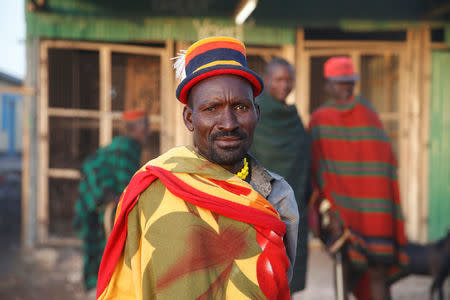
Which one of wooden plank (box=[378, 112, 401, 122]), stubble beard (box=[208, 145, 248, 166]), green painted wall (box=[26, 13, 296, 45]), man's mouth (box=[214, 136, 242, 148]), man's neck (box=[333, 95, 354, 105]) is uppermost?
green painted wall (box=[26, 13, 296, 45])

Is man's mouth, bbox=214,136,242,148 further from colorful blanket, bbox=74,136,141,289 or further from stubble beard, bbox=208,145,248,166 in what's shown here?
colorful blanket, bbox=74,136,141,289

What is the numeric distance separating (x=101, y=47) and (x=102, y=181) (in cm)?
240

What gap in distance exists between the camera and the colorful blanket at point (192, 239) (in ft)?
3.96

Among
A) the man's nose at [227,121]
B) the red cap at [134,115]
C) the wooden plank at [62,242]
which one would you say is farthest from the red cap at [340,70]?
the wooden plank at [62,242]

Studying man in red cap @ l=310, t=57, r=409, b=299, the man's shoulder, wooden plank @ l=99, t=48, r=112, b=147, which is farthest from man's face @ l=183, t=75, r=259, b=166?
wooden plank @ l=99, t=48, r=112, b=147

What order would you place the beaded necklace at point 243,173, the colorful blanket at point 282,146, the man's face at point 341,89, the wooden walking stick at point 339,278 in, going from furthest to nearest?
the man's face at point 341,89, the wooden walking stick at point 339,278, the colorful blanket at point 282,146, the beaded necklace at point 243,173

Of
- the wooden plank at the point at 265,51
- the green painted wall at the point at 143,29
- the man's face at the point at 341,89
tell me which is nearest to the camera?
the man's face at the point at 341,89

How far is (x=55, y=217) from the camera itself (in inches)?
222

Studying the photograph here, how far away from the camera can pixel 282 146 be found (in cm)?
290

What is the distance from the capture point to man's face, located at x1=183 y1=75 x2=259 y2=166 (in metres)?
1.30

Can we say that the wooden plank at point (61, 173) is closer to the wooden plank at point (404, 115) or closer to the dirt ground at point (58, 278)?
the dirt ground at point (58, 278)

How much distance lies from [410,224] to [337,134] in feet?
10.2

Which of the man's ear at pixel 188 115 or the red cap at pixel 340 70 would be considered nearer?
the man's ear at pixel 188 115

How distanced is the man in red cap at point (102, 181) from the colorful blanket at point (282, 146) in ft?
5.11
